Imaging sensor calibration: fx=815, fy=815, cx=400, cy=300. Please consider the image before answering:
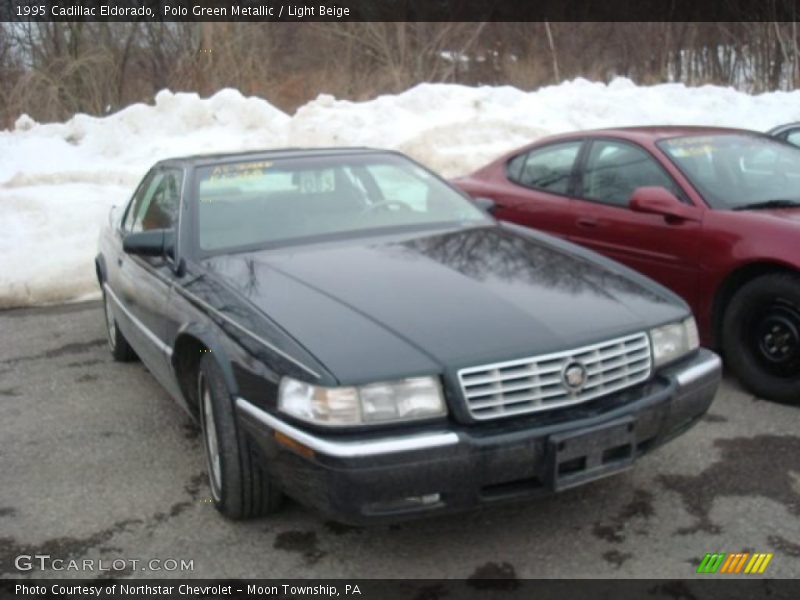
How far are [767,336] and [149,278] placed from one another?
126 inches

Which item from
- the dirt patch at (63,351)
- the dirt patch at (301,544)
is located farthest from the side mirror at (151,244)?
the dirt patch at (63,351)

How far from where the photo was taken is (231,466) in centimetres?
311

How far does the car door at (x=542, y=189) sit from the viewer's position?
560 cm

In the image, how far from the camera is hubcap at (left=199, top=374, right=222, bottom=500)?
10.8 feet

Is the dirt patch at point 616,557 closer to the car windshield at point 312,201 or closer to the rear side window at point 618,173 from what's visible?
the car windshield at point 312,201

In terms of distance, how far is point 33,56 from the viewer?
58.4 ft

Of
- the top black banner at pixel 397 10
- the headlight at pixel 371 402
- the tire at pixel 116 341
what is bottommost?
the tire at pixel 116 341

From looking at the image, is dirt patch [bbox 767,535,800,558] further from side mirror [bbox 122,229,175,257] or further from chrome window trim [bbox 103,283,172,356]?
side mirror [bbox 122,229,175,257]

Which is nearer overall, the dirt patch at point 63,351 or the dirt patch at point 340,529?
the dirt patch at point 340,529

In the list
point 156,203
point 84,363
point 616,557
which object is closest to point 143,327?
point 156,203

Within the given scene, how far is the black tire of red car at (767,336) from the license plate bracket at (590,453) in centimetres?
175

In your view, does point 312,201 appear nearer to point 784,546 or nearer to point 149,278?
point 149,278

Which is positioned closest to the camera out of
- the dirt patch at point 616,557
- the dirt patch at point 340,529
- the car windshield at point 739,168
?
the dirt patch at point 616,557

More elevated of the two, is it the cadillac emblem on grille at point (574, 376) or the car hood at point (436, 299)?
the car hood at point (436, 299)
